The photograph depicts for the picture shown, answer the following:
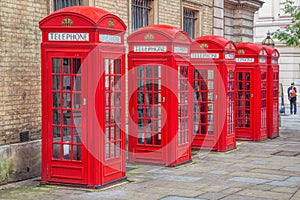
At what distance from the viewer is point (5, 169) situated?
9711 millimetres

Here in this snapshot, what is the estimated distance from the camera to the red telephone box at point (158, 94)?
11133 millimetres

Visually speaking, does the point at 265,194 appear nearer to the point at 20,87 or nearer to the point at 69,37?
the point at 69,37

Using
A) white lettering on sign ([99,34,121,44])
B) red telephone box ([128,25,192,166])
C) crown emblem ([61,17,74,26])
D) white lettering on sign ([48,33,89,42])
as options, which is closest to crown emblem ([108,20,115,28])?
white lettering on sign ([99,34,121,44])

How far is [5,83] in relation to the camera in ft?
32.8

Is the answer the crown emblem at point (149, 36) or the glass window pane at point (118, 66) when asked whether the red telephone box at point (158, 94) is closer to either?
the crown emblem at point (149, 36)

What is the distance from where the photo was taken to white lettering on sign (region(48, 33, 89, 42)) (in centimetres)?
906

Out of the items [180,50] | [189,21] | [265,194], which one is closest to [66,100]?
[180,50]

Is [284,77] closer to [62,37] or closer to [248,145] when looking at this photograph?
[248,145]

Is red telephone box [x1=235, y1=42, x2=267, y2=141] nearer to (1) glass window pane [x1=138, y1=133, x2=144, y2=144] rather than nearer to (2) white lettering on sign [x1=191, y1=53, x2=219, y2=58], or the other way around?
(2) white lettering on sign [x1=191, y1=53, x2=219, y2=58]

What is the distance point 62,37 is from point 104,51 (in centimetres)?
67

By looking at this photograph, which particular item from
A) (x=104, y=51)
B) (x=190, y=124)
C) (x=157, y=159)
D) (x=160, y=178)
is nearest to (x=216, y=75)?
(x=190, y=124)

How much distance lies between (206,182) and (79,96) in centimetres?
254

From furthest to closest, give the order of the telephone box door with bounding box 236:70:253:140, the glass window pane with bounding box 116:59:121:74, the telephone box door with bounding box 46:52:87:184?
the telephone box door with bounding box 236:70:253:140
the glass window pane with bounding box 116:59:121:74
the telephone box door with bounding box 46:52:87:184

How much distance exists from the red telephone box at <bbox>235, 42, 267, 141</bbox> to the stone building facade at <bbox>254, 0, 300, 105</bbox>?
2200 cm
